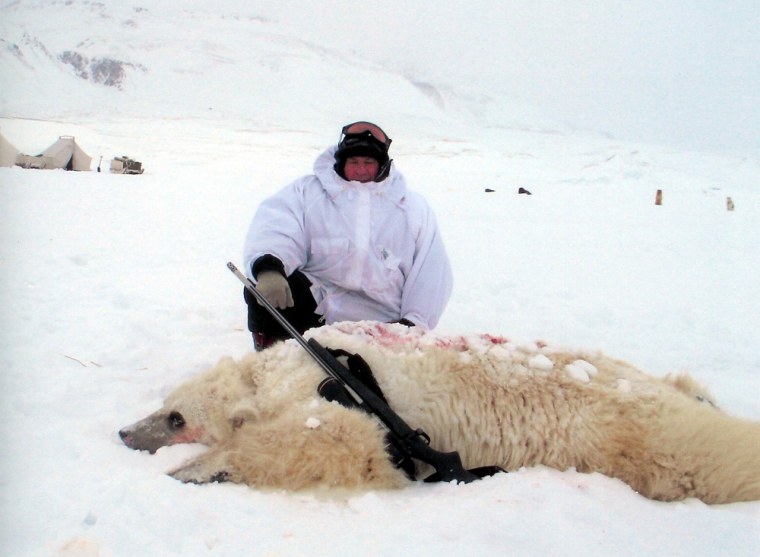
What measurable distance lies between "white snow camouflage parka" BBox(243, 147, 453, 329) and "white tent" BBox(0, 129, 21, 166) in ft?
54.9

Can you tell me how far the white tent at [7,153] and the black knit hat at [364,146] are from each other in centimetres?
1696

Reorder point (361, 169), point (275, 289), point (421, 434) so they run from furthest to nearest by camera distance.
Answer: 1. point (361, 169)
2. point (275, 289)
3. point (421, 434)

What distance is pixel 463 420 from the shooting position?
7.66ft

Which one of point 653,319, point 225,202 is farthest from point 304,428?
point 225,202

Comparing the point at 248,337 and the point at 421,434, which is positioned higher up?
the point at 421,434

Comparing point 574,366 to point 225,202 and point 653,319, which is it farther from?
point 225,202

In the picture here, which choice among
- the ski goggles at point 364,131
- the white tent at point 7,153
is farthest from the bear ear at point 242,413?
the white tent at point 7,153

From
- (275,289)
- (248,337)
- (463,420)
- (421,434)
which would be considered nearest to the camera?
(421,434)

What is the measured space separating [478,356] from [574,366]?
0.43 meters

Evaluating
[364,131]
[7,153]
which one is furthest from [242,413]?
[7,153]

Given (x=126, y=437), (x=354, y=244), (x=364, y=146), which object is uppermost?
(x=364, y=146)

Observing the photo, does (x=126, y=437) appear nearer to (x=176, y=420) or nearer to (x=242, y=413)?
(x=176, y=420)

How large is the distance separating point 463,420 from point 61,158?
1941 centimetres

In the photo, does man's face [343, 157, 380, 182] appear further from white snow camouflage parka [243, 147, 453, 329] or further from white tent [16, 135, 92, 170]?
white tent [16, 135, 92, 170]
